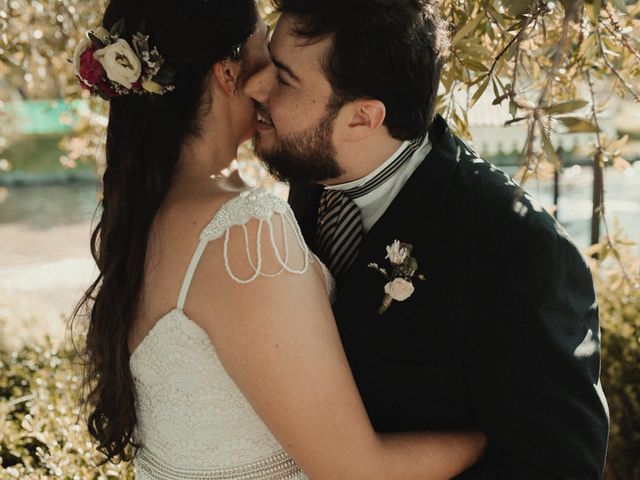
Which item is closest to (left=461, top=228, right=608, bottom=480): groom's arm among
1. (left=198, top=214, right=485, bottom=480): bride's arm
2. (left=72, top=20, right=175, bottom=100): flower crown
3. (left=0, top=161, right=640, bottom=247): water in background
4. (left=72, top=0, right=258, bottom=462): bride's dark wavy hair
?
(left=198, top=214, right=485, bottom=480): bride's arm

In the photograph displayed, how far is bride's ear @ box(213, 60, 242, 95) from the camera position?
2.06 meters

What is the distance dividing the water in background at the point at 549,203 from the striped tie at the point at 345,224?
930 cm

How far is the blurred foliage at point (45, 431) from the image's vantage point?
2.88 m

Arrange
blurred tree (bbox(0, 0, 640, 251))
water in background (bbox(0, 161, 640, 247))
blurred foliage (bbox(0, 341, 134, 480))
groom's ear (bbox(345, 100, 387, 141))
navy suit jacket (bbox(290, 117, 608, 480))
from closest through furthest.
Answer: blurred tree (bbox(0, 0, 640, 251))
navy suit jacket (bbox(290, 117, 608, 480))
groom's ear (bbox(345, 100, 387, 141))
blurred foliage (bbox(0, 341, 134, 480))
water in background (bbox(0, 161, 640, 247))

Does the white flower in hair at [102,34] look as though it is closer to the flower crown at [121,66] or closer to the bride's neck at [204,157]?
the flower crown at [121,66]

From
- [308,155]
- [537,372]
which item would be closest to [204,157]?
[308,155]

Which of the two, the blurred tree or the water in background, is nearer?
the blurred tree

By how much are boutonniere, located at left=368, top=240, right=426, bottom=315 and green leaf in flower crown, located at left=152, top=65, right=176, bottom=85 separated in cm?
74

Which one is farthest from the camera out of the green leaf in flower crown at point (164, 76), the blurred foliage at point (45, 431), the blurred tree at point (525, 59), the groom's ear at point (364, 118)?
the blurred foliage at point (45, 431)

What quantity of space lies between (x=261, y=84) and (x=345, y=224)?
51 centimetres

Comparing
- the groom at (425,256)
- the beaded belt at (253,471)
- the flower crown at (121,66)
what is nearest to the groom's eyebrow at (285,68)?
the groom at (425,256)

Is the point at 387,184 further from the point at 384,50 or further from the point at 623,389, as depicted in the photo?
the point at 623,389

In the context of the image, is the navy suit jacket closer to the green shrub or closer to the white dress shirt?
the white dress shirt

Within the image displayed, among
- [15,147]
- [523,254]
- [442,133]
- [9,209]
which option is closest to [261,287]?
[523,254]
